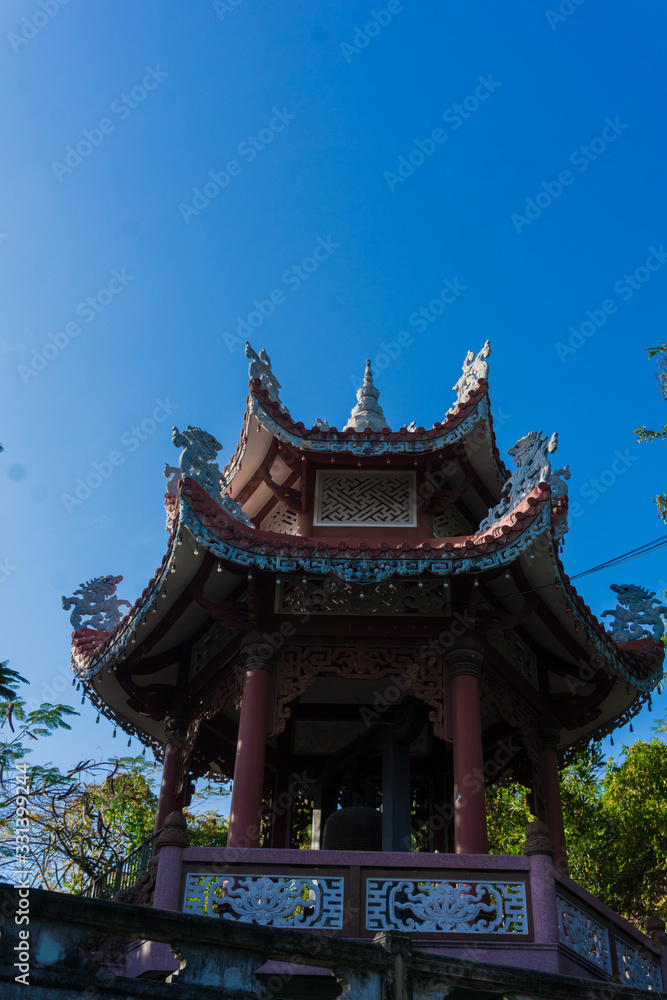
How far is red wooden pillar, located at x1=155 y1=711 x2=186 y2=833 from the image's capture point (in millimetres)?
12086

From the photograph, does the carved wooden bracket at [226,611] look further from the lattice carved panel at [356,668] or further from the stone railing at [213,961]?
the stone railing at [213,961]

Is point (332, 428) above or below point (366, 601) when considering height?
above

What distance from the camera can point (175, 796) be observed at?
12102 mm

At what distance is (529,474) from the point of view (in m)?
10.4

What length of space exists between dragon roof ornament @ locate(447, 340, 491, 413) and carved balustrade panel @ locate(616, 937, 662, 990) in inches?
246

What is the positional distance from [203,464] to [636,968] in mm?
6683

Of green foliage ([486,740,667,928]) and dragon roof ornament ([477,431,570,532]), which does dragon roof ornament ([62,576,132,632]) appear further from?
green foliage ([486,740,667,928])

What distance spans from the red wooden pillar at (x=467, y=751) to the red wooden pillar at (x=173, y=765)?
3.81 metres

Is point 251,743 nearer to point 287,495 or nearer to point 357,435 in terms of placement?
point 287,495

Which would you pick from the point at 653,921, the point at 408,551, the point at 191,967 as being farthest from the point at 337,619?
the point at 191,967

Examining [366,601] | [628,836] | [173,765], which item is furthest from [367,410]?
[628,836]

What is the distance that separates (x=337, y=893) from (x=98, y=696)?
5.54 meters

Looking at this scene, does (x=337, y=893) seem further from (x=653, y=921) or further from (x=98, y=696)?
(x=98, y=696)

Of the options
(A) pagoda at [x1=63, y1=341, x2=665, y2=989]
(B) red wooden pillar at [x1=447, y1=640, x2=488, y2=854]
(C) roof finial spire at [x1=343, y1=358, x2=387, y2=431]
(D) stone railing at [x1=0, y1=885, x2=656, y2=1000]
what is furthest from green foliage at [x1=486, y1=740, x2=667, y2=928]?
(D) stone railing at [x1=0, y1=885, x2=656, y2=1000]
